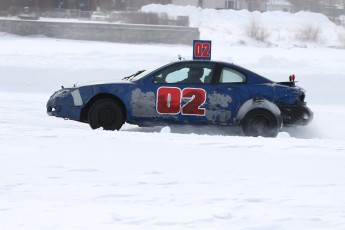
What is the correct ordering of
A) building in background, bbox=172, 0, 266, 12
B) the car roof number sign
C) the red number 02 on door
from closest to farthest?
the red number 02 on door, the car roof number sign, building in background, bbox=172, 0, 266, 12

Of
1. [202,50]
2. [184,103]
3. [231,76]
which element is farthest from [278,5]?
[184,103]

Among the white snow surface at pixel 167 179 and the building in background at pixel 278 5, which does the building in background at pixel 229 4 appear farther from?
the white snow surface at pixel 167 179

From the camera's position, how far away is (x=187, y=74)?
13.2 m

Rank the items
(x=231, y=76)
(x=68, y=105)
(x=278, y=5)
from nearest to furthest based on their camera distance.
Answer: (x=68, y=105)
(x=231, y=76)
(x=278, y=5)

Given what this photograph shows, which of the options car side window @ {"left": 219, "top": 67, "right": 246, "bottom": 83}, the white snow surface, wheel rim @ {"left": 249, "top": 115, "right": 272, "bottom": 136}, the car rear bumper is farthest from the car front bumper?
the car rear bumper

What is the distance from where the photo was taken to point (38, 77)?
23.2 m

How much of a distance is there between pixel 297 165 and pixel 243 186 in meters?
1.55

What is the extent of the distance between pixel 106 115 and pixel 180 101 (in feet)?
4.05

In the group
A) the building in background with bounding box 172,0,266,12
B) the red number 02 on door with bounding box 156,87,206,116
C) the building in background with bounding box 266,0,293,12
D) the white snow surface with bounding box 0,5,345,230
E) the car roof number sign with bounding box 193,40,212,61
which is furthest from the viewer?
the building in background with bounding box 266,0,293,12

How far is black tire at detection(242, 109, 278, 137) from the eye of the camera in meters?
13.0

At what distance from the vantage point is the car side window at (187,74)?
13117mm

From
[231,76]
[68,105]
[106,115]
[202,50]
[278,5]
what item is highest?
[278,5]

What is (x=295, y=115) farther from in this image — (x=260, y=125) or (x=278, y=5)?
(x=278, y=5)

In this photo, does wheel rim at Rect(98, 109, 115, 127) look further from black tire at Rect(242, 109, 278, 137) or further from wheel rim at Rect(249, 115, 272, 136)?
wheel rim at Rect(249, 115, 272, 136)
